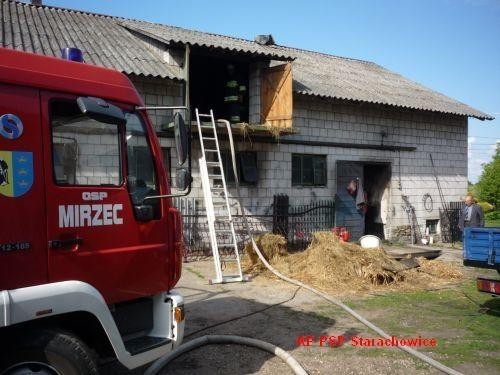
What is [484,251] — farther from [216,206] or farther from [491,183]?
[491,183]

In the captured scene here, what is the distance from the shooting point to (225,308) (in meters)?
6.88

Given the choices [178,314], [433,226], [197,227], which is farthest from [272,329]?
[433,226]

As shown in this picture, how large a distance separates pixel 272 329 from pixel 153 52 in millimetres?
8157

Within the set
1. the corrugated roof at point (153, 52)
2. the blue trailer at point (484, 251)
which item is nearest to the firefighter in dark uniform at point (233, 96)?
the corrugated roof at point (153, 52)

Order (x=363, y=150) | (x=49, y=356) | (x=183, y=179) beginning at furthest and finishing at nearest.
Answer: (x=363, y=150) → (x=183, y=179) → (x=49, y=356)

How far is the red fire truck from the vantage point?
3.03 metres

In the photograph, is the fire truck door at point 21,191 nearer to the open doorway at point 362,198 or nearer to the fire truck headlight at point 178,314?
the fire truck headlight at point 178,314

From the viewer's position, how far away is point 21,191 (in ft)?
10.2

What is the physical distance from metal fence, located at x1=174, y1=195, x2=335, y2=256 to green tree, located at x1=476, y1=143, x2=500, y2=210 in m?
20.8

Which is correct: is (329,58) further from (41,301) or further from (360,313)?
(41,301)

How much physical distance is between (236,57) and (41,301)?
30.3ft

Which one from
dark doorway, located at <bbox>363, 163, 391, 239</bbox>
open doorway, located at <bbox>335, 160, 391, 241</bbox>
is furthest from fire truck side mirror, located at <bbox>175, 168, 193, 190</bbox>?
dark doorway, located at <bbox>363, 163, 391, 239</bbox>

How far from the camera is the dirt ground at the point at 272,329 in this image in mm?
4695

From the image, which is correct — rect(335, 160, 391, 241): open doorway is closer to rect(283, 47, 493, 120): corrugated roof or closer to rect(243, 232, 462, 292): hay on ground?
rect(283, 47, 493, 120): corrugated roof
